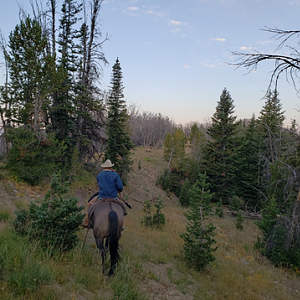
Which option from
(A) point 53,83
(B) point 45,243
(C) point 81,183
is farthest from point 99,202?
(C) point 81,183

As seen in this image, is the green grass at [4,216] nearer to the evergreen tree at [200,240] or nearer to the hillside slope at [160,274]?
the hillside slope at [160,274]

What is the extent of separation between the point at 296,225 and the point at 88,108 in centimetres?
1664

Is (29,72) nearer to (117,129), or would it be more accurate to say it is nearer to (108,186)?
(117,129)

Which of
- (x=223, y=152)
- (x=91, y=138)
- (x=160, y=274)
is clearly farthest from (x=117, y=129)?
(x=160, y=274)

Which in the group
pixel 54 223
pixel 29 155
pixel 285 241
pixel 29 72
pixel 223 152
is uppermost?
pixel 29 72

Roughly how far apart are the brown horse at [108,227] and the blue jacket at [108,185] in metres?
0.33

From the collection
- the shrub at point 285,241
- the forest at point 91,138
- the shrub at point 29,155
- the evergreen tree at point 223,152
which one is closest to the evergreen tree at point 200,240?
the forest at point 91,138

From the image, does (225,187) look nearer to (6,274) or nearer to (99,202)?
(99,202)

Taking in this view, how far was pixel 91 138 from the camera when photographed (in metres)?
20.2

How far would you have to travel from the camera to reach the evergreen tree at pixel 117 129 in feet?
68.6

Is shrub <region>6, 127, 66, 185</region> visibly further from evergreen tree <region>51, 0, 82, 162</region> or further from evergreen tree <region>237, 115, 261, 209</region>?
evergreen tree <region>237, 115, 261, 209</region>

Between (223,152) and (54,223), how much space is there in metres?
22.1

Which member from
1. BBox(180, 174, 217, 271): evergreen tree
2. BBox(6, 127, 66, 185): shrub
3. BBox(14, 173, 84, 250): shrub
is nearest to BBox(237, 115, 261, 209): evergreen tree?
BBox(180, 174, 217, 271): evergreen tree

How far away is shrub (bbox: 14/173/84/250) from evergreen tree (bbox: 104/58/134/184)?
1551 centimetres
